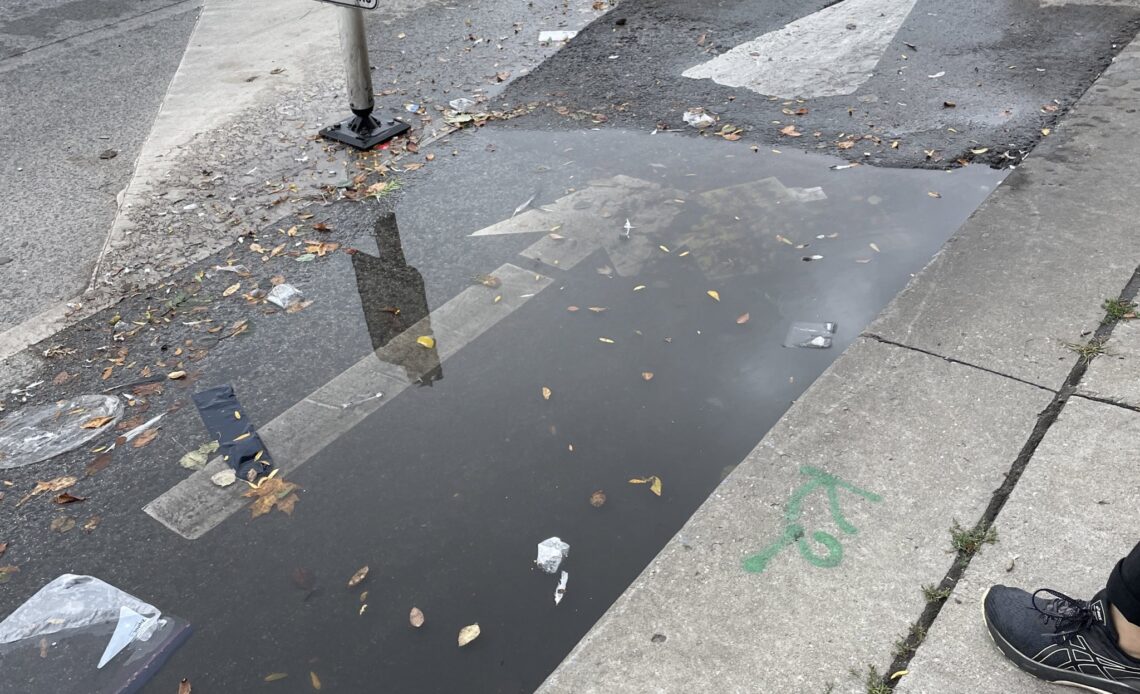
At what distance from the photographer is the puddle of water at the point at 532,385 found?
2.73 metres

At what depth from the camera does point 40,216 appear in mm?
5230

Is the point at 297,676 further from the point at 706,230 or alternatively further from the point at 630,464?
the point at 706,230

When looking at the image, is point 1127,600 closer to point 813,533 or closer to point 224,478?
point 813,533

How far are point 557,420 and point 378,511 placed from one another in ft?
2.67

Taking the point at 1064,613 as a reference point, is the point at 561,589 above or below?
below

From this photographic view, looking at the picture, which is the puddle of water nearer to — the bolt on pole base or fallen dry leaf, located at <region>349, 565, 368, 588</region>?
fallen dry leaf, located at <region>349, 565, 368, 588</region>

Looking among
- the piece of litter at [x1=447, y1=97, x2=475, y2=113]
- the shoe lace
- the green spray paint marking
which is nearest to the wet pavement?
the green spray paint marking

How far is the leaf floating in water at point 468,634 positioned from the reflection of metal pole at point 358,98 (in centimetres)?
404

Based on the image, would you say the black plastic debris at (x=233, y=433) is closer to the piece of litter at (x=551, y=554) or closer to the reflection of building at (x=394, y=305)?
the reflection of building at (x=394, y=305)

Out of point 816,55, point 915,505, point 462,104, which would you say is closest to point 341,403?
point 915,505

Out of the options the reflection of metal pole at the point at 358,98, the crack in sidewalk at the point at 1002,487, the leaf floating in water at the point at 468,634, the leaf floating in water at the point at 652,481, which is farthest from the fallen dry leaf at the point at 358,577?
the reflection of metal pole at the point at 358,98

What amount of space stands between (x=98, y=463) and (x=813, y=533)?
2773 millimetres

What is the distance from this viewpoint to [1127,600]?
2.16 meters

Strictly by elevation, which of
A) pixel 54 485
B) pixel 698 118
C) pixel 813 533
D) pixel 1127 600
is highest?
pixel 1127 600
